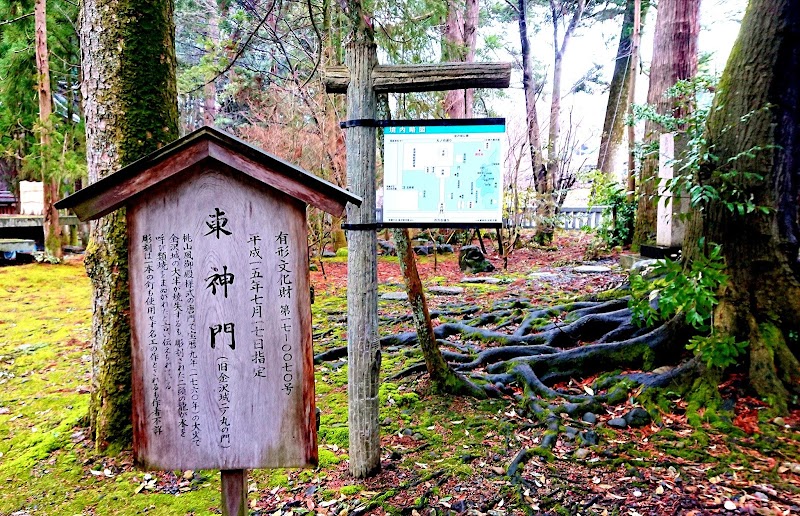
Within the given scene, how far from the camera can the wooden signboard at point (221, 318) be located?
200cm

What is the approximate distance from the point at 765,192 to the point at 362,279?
3.03m

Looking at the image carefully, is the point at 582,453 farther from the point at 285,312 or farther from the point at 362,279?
the point at 285,312

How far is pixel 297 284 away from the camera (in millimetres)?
2008

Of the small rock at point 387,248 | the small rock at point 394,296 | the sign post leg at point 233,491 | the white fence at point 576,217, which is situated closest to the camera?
the sign post leg at point 233,491

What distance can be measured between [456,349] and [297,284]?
3.85 metres

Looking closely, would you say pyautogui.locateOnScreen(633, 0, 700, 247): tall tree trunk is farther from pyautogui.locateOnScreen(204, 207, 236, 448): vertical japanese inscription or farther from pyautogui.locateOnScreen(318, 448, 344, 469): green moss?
pyautogui.locateOnScreen(204, 207, 236, 448): vertical japanese inscription

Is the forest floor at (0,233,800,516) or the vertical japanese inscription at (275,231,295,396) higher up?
the vertical japanese inscription at (275,231,295,396)

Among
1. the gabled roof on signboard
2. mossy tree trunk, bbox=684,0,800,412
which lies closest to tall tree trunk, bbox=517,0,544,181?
mossy tree trunk, bbox=684,0,800,412

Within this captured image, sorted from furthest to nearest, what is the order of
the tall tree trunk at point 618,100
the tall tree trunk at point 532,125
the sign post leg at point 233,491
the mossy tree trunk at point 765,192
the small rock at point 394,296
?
the tall tree trunk at point 618,100 < the tall tree trunk at point 532,125 < the small rock at point 394,296 < the mossy tree trunk at point 765,192 < the sign post leg at point 233,491

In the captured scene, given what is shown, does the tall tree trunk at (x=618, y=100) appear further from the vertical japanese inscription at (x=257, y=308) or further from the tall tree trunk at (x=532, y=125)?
the vertical japanese inscription at (x=257, y=308)

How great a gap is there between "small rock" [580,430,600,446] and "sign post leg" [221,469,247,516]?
241 cm

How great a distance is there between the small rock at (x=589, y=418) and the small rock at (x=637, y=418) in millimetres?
223

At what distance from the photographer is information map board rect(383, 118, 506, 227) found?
319cm

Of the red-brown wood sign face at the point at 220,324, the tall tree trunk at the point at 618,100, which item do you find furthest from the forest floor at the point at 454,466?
the tall tree trunk at the point at 618,100
